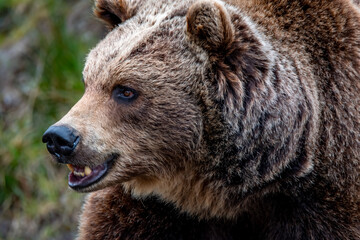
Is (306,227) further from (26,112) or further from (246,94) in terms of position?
(26,112)

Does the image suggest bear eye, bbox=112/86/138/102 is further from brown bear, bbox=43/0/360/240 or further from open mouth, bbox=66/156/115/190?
open mouth, bbox=66/156/115/190

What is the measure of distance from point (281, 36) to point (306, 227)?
132 centimetres

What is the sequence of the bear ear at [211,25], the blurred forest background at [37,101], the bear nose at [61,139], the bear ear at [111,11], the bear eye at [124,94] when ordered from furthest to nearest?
the blurred forest background at [37,101] → the bear ear at [111,11] → the bear eye at [124,94] → the bear ear at [211,25] → the bear nose at [61,139]

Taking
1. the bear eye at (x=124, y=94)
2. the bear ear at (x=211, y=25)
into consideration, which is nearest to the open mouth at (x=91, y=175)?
the bear eye at (x=124, y=94)

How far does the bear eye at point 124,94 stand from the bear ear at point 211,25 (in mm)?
540

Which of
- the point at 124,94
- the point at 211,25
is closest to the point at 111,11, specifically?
the point at 124,94

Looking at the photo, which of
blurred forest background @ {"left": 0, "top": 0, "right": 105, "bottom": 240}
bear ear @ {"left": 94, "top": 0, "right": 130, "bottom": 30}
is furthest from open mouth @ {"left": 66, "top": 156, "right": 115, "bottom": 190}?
blurred forest background @ {"left": 0, "top": 0, "right": 105, "bottom": 240}

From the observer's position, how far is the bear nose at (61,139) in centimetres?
385

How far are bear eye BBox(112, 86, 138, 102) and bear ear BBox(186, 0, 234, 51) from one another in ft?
1.77

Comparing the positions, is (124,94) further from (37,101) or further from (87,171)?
(37,101)

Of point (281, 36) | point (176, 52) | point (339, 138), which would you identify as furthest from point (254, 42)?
point (339, 138)

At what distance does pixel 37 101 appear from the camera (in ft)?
27.3

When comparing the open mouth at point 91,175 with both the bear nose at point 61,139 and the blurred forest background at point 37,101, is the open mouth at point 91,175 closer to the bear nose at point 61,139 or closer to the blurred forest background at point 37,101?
the bear nose at point 61,139

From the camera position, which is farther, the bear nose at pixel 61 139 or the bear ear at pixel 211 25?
the bear ear at pixel 211 25
